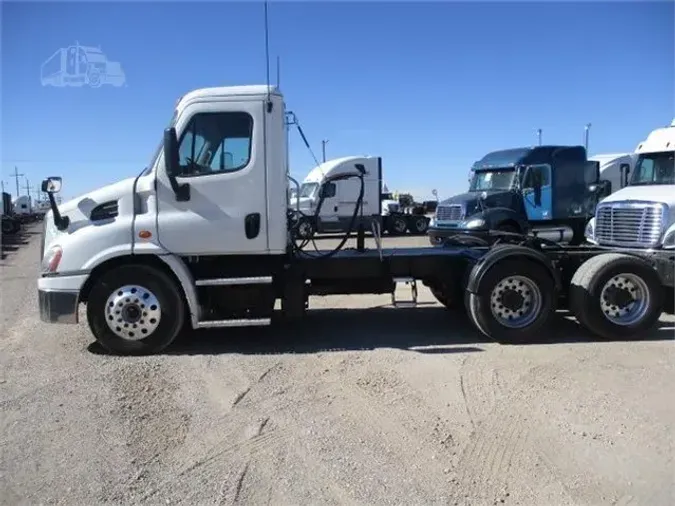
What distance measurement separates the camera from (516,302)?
6.96m

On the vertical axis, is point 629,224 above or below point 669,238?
above

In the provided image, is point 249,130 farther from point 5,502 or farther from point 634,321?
point 634,321

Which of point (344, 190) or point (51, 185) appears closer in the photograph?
point (51, 185)

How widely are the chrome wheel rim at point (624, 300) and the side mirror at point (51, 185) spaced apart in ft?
21.2

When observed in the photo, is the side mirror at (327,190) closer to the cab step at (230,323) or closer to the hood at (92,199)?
the cab step at (230,323)

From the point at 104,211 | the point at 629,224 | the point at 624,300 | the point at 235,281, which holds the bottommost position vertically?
the point at 624,300

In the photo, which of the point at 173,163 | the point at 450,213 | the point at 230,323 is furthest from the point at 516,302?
the point at 450,213

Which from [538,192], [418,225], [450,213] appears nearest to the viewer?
[538,192]

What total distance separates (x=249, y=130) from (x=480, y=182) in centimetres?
1280

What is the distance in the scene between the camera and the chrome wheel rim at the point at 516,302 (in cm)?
692

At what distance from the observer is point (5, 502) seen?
357 centimetres

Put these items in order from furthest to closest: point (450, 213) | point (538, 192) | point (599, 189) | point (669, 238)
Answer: point (599, 189), point (450, 213), point (538, 192), point (669, 238)

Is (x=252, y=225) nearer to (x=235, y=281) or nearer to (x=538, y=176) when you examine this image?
(x=235, y=281)

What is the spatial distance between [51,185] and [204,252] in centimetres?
187
